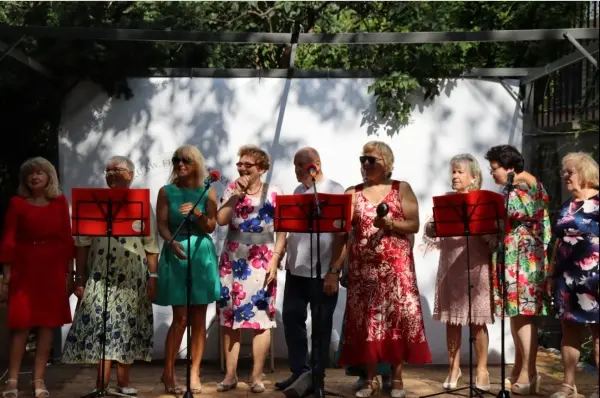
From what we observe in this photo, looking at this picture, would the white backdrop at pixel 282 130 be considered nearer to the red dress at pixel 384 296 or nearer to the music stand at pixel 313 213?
the red dress at pixel 384 296

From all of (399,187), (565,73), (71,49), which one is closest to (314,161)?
(399,187)

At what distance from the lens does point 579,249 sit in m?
6.46

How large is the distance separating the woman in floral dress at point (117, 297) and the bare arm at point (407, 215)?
170 centimetres

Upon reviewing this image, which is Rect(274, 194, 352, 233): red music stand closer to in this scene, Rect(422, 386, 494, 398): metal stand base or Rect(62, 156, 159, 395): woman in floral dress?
Rect(62, 156, 159, 395): woman in floral dress

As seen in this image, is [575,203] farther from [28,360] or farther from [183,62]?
[28,360]

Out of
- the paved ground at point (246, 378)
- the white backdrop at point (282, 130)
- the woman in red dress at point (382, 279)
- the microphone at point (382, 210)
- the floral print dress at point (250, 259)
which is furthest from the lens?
the white backdrop at point (282, 130)

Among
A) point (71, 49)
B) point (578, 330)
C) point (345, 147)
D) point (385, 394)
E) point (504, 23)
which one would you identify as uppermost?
point (504, 23)

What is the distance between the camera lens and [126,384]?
711 centimetres

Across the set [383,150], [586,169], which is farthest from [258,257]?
[586,169]

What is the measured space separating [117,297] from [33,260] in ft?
2.06

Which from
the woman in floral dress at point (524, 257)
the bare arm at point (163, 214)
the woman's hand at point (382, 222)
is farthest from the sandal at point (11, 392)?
the woman in floral dress at point (524, 257)

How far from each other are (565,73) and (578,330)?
353cm

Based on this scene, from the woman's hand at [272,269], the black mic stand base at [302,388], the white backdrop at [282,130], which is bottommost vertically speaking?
the black mic stand base at [302,388]

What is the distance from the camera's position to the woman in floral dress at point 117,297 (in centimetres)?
682
